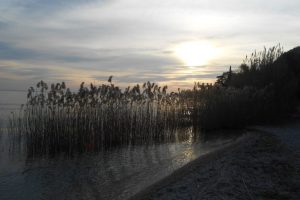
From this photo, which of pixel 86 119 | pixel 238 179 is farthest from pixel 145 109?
pixel 238 179

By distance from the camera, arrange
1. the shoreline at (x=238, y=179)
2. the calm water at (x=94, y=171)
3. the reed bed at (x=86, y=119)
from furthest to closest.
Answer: the reed bed at (x=86, y=119) → the calm water at (x=94, y=171) → the shoreline at (x=238, y=179)

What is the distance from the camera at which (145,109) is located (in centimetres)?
1462

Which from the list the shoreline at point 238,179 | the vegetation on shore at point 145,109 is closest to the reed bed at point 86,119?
the vegetation on shore at point 145,109

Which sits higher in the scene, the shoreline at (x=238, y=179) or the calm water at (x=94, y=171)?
the shoreline at (x=238, y=179)

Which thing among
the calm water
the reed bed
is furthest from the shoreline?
the reed bed

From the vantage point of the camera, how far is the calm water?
8388 mm

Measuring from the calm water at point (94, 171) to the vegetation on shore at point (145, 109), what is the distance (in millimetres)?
818

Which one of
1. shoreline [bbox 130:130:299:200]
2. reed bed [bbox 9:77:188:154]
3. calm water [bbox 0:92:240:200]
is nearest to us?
shoreline [bbox 130:130:299:200]

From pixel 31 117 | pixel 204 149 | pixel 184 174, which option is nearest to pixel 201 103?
pixel 204 149

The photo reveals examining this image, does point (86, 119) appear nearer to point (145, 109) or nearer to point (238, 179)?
point (145, 109)

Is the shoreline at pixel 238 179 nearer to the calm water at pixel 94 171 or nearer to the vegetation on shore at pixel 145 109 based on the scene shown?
the calm water at pixel 94 171

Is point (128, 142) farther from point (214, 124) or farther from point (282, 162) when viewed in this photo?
point (282, 162)

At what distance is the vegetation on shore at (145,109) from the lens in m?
12.8

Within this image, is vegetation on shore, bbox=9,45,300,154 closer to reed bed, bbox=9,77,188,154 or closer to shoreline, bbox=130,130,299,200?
reed bed, bbox=9,77,188,154
